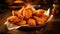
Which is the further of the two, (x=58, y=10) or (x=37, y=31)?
(x=58, y=10)

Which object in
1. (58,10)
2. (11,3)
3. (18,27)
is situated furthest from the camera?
(11,3)

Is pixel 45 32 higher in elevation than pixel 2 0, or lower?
lower

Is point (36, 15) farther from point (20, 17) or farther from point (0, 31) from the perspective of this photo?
point (0, 31)

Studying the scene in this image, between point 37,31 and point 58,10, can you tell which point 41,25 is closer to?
point 37,31

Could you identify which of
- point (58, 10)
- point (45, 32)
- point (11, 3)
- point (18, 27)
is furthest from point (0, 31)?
point (11, 3)

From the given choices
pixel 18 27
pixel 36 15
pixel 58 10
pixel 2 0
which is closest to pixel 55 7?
pixel 58 10

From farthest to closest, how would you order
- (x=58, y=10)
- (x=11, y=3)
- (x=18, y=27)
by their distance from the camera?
1. (x=11, y=3)
2. (x=58, y=10)
3. (x=18, y=27)

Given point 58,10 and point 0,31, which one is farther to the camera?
point 58,10
